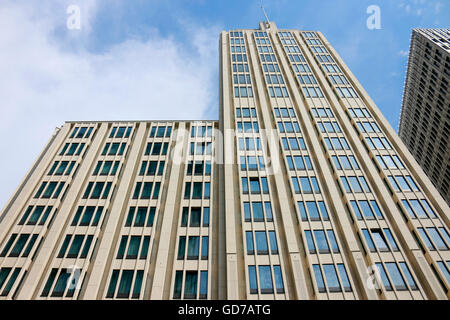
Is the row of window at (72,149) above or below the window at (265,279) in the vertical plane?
above

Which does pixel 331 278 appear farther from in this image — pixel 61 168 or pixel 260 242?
pixel 61 168

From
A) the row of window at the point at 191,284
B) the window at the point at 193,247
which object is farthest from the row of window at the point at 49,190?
the row of window at the point at 191,284

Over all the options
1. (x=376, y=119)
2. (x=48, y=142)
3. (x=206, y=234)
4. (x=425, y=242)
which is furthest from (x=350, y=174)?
(x=48, y=142)

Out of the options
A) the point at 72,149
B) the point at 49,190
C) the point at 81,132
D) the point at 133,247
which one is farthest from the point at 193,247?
the point at 81,132

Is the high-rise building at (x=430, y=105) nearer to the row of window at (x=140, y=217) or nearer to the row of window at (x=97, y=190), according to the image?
the row of window at (x=140, y=217)

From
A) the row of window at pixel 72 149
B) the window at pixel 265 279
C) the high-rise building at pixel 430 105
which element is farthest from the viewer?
the high-rise building at pixel 430 105

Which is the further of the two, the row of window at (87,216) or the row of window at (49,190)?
the row of window at (49,190)

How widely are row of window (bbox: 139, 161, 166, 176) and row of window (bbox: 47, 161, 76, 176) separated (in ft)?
31.9

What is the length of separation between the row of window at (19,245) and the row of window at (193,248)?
1577 centimetres

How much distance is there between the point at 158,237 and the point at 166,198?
16.9ft

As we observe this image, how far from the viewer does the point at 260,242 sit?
27.0 m

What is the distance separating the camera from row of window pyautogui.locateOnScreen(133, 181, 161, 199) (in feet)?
109

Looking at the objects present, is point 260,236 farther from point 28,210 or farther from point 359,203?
point 28,210

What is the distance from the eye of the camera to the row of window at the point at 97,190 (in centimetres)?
3319
